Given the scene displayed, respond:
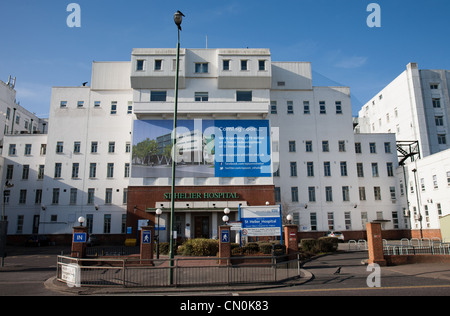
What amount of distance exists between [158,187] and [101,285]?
25.3 metres

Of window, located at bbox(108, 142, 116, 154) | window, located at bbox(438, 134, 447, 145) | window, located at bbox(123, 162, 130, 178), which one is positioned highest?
window, located at bbox(438, 134, 447, 145)

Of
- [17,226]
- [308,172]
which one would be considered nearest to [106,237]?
[17,226]

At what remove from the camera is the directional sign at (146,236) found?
18672mm

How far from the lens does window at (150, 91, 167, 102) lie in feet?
134

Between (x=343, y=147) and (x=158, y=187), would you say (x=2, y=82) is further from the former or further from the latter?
(x=343, y=147)

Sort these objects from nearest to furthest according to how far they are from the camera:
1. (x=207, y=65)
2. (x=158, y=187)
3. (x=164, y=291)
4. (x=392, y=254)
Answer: (x=164, y=291) < (x=392, y=254) < (x=158, y=187) < (x=207, y=65)

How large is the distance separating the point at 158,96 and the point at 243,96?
35.0 feet

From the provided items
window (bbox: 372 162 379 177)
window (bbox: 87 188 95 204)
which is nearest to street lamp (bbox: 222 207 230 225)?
window (bbox: 87 188 95 204)

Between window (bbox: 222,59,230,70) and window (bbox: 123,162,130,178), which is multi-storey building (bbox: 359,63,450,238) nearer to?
window (bbox: 222,59,230,70)

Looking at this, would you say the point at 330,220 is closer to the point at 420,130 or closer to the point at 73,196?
the point at 420,130

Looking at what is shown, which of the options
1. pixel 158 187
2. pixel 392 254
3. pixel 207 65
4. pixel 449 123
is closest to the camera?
pixel 392 254

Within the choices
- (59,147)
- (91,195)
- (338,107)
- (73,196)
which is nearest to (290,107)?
(338,107)

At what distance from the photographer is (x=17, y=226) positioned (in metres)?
42.6

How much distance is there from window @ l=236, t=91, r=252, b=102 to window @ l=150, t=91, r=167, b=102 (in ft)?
30.1
